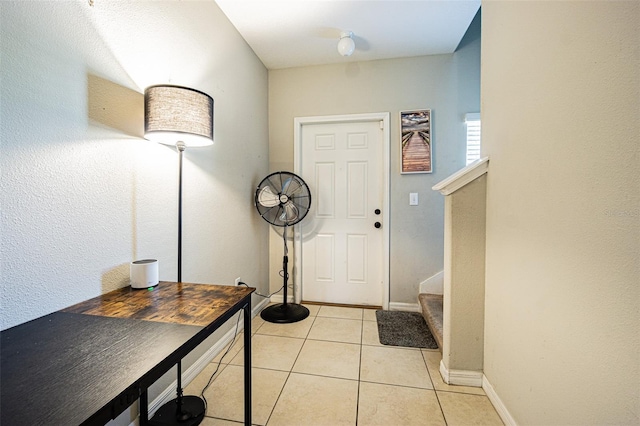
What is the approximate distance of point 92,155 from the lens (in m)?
1.00

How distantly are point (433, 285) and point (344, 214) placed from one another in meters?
1.12

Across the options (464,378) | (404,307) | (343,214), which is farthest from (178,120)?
(404,307)

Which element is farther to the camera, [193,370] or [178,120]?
[193,370]

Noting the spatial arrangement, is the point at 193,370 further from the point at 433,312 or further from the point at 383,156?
the point at 383,156

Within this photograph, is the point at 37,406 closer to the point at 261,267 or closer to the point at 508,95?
the point at 508,95

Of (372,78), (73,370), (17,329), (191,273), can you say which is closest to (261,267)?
(191,273)

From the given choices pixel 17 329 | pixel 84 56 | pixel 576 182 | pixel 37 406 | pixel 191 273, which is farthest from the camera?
pixel 191 273

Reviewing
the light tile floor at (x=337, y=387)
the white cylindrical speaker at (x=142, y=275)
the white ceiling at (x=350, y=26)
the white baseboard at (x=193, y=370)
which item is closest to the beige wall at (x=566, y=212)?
the light tile floor at (x=337, y=387)

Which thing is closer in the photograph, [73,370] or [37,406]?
[37,406]

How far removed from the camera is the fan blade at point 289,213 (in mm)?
2375

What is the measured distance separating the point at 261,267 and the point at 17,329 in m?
1.90

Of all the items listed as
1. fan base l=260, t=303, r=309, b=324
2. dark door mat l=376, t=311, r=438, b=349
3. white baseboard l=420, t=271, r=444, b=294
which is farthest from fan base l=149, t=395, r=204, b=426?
white baseboard l=420, t=271, r=444, b=294

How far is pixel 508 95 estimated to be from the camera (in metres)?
1.26

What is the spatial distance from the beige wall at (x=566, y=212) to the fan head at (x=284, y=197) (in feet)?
5.10
